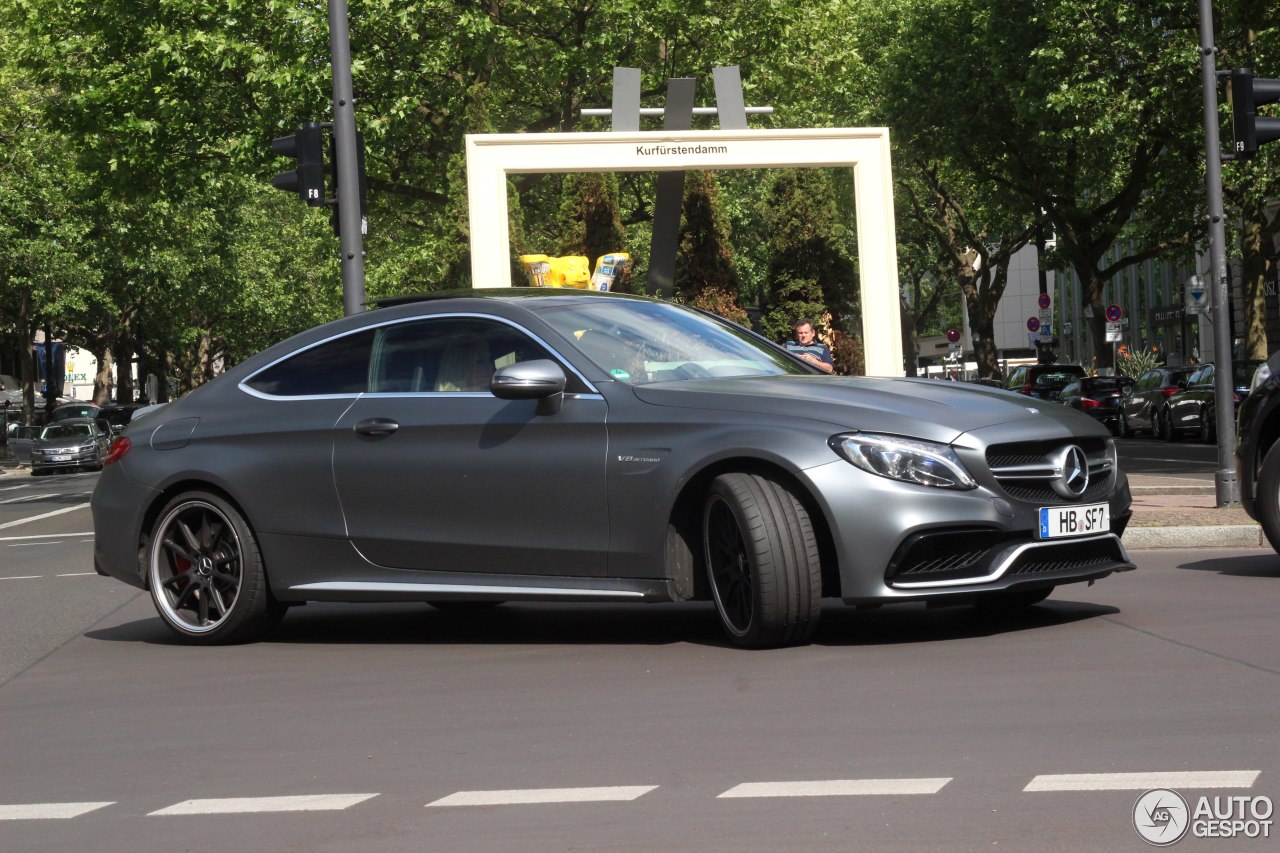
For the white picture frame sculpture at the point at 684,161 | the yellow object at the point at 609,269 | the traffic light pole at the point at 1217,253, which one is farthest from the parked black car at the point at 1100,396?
the traffic light pole at the point at 1217,253

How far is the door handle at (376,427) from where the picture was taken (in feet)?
26.7

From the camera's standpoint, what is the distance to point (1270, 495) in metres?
9.80

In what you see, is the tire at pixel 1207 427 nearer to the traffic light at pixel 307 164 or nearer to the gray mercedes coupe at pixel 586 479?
the traffic light at pixel 307 164

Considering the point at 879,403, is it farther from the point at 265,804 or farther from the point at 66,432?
the point at 66,432

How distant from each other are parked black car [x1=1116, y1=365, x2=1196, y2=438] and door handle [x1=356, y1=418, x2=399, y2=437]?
104 feet

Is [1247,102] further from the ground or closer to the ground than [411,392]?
further from the ground

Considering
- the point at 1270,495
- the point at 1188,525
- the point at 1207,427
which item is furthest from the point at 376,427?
the point at 1207,427

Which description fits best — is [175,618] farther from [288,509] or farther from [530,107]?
[530,107]

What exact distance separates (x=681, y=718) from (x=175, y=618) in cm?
352

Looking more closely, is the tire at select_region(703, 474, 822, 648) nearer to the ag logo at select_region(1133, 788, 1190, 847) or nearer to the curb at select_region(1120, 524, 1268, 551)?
the ag logo at select_region(1133, 788, 1190, 847)

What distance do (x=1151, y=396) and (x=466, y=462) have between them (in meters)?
33.1

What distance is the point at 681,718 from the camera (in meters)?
6.00

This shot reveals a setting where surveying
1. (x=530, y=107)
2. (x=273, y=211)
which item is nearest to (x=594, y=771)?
(x=530, y=107)

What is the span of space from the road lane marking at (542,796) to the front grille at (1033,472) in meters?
2.66
